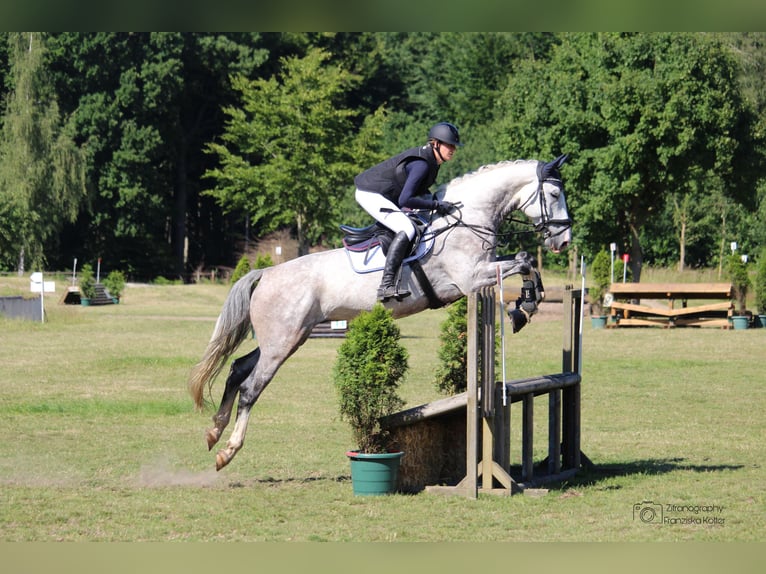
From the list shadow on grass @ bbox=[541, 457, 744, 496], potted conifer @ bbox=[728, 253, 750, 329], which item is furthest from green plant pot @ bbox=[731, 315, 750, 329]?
shadow on grass @ bbox=[541, 457, 744, 496]

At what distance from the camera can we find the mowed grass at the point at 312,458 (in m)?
6.47

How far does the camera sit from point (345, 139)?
44.4m

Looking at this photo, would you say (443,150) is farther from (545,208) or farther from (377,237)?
(545,208)

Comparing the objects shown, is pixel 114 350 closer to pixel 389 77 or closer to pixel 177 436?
pixel 177 436

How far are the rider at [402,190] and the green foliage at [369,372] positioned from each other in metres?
0.58

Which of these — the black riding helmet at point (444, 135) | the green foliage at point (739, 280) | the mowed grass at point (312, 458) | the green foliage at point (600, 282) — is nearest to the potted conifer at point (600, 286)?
the green foliage at point (600, 282)

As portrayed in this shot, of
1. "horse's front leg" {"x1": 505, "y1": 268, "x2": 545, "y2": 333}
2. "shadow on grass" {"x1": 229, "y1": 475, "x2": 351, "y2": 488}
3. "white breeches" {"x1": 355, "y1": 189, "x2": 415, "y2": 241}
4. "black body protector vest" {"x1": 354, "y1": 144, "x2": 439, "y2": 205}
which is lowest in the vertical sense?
"shadow on grass" {"x1": 229, "y1": 475, "x2": 351, "y2": 488}

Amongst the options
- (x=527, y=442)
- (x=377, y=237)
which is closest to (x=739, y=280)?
(x=527, y=442)

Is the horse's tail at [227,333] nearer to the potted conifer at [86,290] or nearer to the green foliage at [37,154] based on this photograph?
→ the potted conifer at [86,290]

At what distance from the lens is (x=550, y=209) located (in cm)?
814

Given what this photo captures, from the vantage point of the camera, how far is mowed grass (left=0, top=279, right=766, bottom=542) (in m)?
6.47

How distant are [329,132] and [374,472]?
37.2 m

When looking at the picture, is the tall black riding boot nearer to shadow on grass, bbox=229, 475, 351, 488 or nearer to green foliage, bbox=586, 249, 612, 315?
shadow on grass, bbox=229, 475, 351, 488

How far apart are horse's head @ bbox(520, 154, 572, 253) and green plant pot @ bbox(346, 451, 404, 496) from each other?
2.09 m
